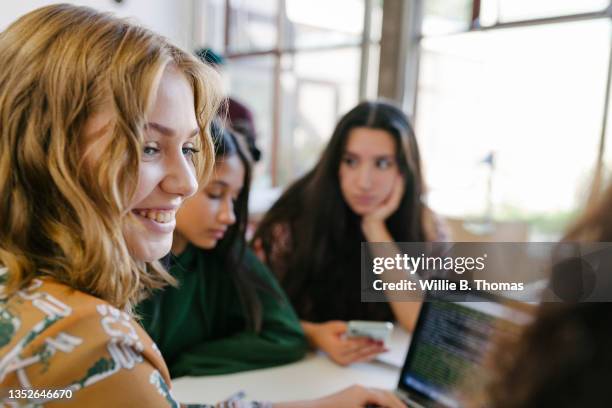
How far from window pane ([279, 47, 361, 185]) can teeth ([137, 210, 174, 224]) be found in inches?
90.9

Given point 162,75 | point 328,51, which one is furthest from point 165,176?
point 328,51

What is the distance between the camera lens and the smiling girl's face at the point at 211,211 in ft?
4.05

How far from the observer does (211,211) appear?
1.25 meters

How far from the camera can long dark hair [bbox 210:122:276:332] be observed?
49.7 inches

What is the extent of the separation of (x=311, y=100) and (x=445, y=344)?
2.51 m

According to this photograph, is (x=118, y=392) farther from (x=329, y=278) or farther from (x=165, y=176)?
(x=329, y=278)

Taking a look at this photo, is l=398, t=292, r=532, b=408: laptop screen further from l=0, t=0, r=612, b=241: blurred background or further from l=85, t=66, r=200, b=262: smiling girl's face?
l=0, t=0, r=612, b=241: blurred background

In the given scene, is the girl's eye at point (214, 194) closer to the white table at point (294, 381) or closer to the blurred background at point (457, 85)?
the white table at point (294, 381)

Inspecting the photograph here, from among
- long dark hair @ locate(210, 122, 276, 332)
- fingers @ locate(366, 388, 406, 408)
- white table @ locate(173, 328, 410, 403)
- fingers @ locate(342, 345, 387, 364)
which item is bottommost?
white table @ locate(173, 328, 410, 403)

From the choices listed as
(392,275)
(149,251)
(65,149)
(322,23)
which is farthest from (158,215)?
(322,23)

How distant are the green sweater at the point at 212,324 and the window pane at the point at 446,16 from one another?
5.68 ft

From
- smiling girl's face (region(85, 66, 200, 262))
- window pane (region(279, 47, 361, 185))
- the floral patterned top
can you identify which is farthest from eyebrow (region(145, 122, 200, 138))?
window pane (region(279, 47, 361, 185))

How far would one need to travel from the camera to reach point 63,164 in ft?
1.91

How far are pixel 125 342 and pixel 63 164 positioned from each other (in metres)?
0.20
